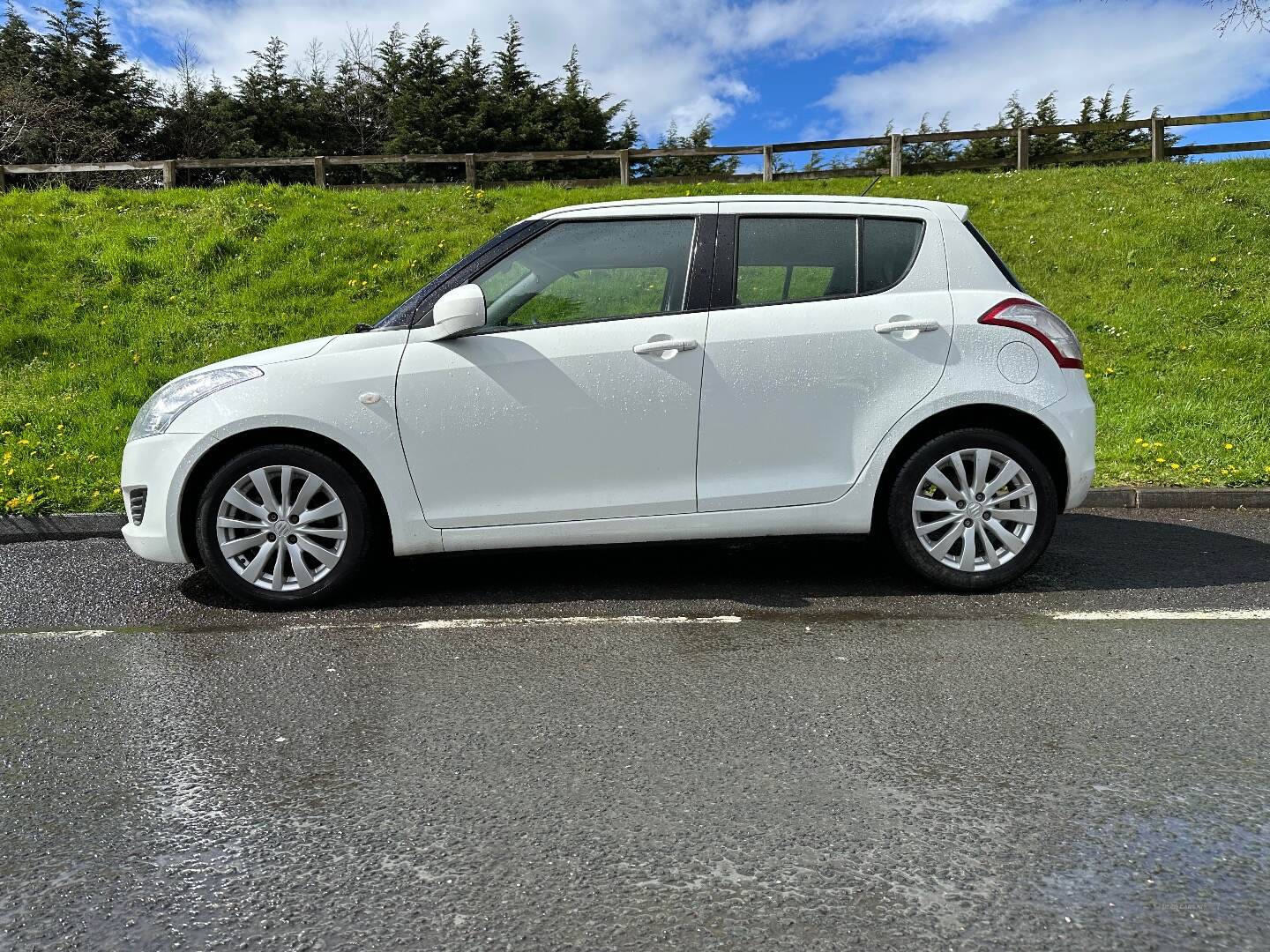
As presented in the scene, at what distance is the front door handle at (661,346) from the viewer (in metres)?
4.63

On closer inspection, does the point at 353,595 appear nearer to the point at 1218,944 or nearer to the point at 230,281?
the point at 1218,944

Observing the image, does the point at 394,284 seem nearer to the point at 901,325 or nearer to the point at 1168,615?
the point at 901,325

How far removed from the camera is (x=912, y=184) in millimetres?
17828

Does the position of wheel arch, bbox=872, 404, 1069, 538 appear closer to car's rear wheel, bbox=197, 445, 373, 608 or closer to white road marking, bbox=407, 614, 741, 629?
white road marking, bbox=407, 614, 741, 629

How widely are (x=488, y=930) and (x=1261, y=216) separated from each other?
16235 mm

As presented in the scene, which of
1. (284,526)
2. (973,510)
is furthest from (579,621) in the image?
(973,510)

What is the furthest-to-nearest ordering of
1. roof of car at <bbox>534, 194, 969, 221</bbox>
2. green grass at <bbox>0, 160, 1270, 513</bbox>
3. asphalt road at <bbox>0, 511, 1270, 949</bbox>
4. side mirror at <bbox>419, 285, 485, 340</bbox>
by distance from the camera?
1. green grass at <bbox>0, 160, 1270, 513</bbox>
2. roof of car at <bbox>534, 194, 969, 221</bbox>
3. side mirror at <bbox>419, 285, 485, 340</bbox>
4. asphalt road at <bbox>0, 511, 1270, 949</bbox>

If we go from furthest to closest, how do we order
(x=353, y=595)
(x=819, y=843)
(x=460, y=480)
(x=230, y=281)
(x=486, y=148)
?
(x=486, y=148) → (x=230, y=281) → (x=353, y=595) → (x=460, y=480) → (x=819, y=843)

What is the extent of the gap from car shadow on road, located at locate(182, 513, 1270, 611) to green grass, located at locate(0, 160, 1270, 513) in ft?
5.24

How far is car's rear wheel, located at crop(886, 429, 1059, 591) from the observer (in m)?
4.74

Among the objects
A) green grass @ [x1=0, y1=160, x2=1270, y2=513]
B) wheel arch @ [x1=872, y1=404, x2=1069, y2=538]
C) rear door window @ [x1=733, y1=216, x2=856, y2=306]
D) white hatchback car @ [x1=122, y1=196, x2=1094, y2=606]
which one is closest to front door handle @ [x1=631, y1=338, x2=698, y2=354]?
white hatchback car @ [x1=122, y1=196, x2=1094, y2=606]

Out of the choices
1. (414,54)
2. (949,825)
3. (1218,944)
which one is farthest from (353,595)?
(414,54)

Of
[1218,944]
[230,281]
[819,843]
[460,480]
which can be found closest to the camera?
[1218,944]

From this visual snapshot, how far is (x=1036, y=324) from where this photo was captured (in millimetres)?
4812
